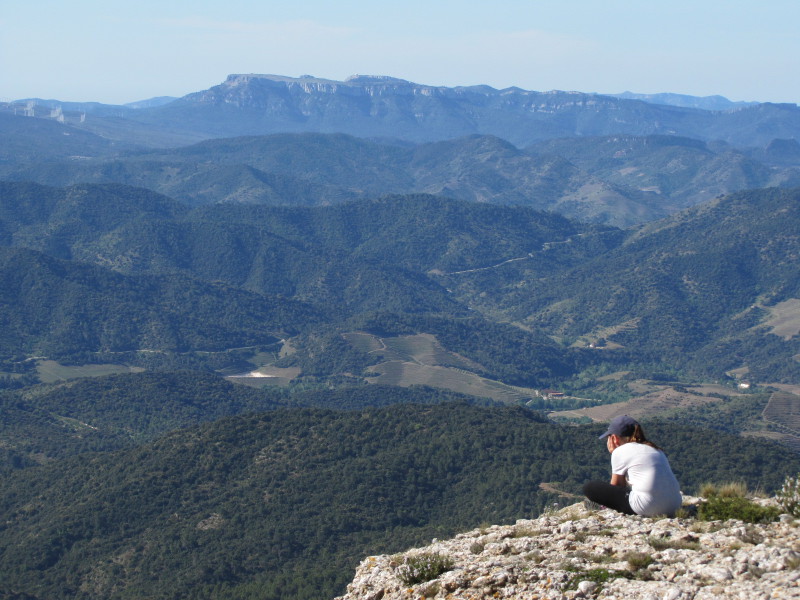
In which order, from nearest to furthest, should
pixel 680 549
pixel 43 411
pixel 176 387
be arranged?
1. pixel 680 549
2. pixel 43 411
3. pixel 176 387

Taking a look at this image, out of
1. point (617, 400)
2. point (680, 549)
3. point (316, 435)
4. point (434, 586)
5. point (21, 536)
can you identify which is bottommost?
point (617, 400)

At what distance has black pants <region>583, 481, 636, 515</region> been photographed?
24453 mm

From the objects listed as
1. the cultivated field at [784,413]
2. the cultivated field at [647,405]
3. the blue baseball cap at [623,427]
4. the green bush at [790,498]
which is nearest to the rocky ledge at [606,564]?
the green bush at [790,498]

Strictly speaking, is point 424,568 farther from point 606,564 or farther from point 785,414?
point 785,414

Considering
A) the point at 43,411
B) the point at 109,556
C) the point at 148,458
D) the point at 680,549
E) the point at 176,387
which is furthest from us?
the point at 176,387

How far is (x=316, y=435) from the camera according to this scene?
10225 cm

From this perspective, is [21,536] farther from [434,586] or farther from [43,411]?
[434,586]

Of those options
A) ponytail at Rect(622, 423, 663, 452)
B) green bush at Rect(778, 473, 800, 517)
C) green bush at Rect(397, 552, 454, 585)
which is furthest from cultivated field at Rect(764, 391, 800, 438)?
green bush at Rect(397, 552, 454, 585)

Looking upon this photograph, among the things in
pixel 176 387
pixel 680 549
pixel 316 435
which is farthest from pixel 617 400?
pixel 680 549

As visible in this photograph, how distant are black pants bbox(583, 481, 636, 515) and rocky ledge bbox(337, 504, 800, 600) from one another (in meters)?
0.49

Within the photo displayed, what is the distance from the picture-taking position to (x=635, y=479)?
2375 cm

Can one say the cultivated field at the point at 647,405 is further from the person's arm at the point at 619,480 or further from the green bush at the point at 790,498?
the person's arm at the point at 619,480

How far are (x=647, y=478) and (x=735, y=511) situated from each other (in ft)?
8.47

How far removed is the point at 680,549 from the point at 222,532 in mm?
65097
